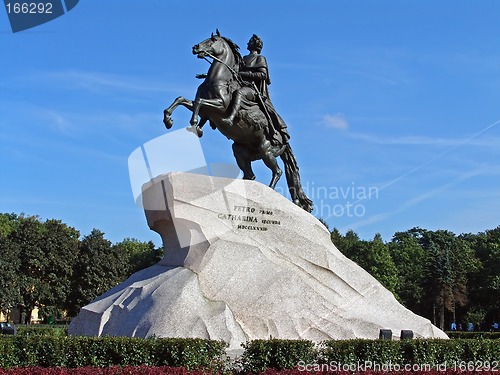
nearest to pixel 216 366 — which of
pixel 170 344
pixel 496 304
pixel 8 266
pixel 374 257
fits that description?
pixel 170 344

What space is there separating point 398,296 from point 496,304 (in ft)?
22.7

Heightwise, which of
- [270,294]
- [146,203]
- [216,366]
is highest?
[146,203]

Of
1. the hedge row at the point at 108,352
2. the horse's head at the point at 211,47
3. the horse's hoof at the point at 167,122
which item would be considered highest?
the horse's head at the point at 211,47

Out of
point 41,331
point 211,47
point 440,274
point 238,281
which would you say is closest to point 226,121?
point 211,47

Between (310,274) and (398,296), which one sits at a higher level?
(398,296)

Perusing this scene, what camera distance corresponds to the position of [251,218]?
1302cm

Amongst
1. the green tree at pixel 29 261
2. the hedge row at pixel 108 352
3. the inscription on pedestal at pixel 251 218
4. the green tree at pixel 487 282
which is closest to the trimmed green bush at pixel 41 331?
the hedge row at pixel 108 352

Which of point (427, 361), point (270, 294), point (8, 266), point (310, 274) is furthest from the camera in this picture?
point (8, 266)

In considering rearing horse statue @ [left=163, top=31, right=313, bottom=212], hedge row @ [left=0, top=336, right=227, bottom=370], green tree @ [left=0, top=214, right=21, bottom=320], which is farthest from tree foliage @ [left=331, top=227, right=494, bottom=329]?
hedge row @ [left=0, top=336, right=227, bottom=370]

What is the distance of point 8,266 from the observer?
37156mm

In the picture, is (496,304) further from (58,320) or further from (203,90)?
(203,90)

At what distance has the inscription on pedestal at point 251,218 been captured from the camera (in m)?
12.9

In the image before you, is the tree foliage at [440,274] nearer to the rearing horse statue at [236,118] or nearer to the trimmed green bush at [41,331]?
the rearing horse statue at [236,118]

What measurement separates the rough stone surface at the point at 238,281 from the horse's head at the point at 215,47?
2.93 m
